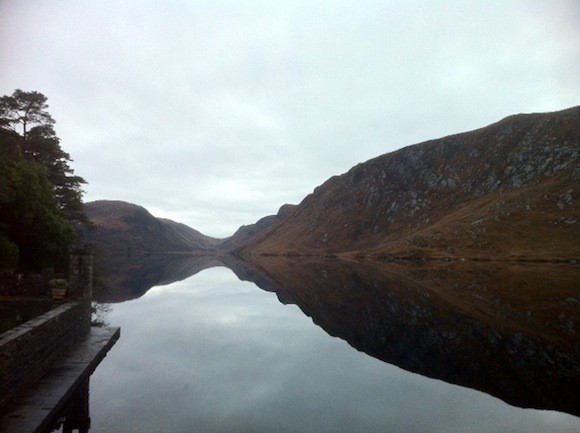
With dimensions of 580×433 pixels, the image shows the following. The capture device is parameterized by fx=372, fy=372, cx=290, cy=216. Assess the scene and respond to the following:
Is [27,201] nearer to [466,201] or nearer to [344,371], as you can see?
[344,371]

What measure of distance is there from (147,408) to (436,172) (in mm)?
155159

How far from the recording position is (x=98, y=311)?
3356 centimetres

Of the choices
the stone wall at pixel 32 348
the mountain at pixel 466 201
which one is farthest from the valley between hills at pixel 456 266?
the stone wall at pixel 32 348

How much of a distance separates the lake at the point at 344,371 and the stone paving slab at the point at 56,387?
775 millimetres

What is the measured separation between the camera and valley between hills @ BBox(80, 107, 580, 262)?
88562 mm

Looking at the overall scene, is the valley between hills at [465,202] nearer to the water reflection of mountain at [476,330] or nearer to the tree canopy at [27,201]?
the tree canopy at [27,201]

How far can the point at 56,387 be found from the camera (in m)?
13.8

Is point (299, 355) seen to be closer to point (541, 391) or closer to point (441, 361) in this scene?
point (441, 361)

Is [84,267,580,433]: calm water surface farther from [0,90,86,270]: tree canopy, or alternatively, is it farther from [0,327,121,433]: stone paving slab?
[0,90,86,270]: tree canopy

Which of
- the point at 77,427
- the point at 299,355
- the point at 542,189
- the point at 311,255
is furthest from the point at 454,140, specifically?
the point at 77,427

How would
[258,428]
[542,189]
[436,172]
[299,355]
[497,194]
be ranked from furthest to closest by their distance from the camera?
[436,172]
[497,194]
[542,189]
[299,355]
[258,428]

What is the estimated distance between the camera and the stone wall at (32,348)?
11539mm

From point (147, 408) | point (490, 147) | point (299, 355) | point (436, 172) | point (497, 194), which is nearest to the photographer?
point (147, 408)

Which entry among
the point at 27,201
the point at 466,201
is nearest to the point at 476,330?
the point at 27,201
